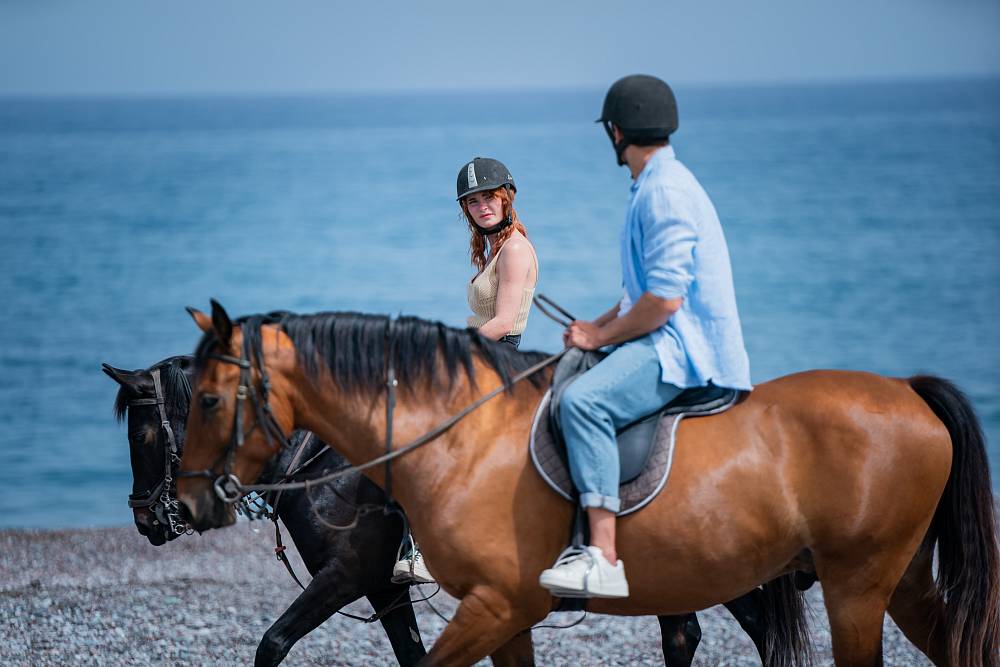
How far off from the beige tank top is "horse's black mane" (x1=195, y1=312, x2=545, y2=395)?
1104 millimetres

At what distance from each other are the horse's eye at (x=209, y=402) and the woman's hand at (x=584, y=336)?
1.13 metres

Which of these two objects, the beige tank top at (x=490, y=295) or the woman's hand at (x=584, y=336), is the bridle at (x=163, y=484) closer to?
the beige tank top at (x=490, y=295)

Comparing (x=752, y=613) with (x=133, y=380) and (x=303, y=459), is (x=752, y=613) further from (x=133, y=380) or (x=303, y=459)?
(x=133, y=380)

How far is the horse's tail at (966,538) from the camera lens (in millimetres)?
3779

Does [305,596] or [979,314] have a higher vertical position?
[305,596]

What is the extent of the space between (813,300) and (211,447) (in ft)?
101

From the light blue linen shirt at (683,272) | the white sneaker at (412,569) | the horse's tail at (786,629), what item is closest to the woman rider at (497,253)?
the white sneaker at (412,569)

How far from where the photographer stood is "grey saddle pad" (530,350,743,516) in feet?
11.6

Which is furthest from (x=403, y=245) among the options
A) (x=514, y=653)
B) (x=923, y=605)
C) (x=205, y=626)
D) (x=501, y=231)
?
(x=923, y=605)

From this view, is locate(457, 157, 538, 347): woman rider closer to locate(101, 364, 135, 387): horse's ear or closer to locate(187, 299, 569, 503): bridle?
locate(187, 299, 569, 503): bridle

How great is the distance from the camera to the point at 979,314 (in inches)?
1133

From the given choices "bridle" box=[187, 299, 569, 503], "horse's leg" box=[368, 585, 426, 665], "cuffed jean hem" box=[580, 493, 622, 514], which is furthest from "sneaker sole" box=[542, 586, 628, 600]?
"horse's leg" box=[368, 585, 426, 665]

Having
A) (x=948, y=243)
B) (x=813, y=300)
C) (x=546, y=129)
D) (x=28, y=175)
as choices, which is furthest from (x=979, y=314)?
(x=546, y=129)

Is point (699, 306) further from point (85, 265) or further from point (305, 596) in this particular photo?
point (85, 265)
